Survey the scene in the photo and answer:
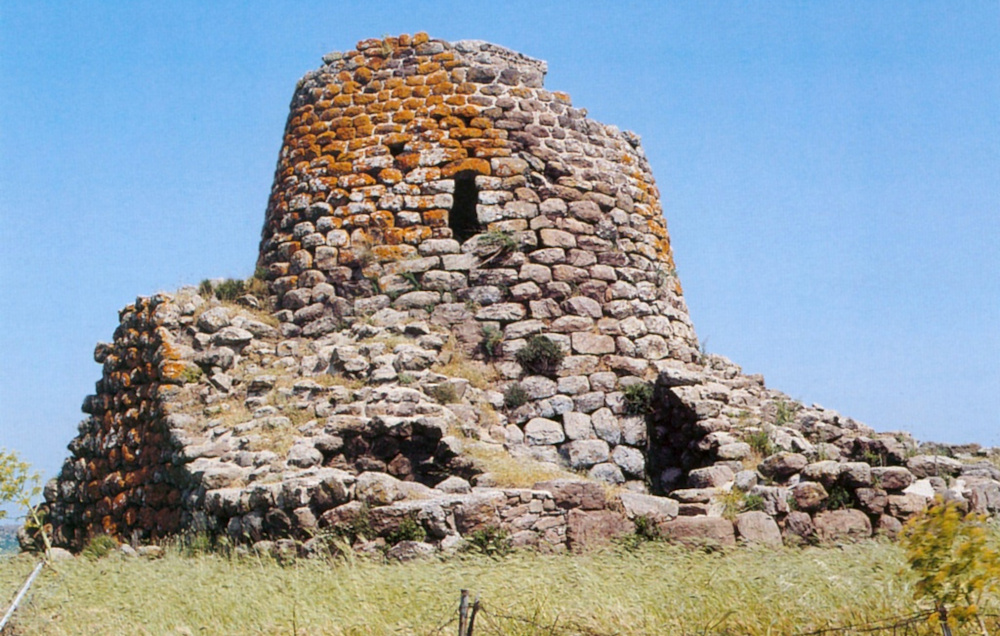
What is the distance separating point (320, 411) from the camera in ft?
32.1

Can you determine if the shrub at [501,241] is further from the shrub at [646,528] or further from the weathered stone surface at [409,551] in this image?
the weathered stone surface at [409,551]

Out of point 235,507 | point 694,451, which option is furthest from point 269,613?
point 694,451

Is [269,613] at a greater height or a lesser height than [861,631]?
lesser

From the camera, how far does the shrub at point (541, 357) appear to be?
10781 millimetres

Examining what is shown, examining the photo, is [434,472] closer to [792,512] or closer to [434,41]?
[792,512]

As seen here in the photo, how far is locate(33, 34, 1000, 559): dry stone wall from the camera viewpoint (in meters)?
8.33

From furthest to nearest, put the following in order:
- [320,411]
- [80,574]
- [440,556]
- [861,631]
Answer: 1. [320,411]
2. [80,574]
3. [440,556]
4. [861,631]

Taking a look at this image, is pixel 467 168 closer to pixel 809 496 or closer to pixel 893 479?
pixel 809 496

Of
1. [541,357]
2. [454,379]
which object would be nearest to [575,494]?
[454,379]

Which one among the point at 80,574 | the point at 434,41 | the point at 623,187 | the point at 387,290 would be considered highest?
the point at 434,41

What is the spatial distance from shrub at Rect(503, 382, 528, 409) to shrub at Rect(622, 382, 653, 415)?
104cm

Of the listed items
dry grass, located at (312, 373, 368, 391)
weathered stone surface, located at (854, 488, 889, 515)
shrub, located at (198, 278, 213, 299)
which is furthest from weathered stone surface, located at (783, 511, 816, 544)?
shrub, located at (198, 278, 213, 299)

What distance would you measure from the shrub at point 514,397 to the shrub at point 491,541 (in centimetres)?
272

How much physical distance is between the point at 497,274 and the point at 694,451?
2749 millimetres
